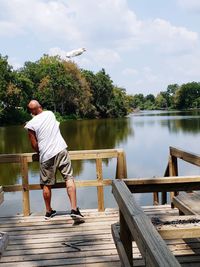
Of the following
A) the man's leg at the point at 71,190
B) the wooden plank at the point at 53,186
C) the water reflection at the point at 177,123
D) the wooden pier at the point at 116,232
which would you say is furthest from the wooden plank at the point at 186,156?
the water reflection at the point at 177,123

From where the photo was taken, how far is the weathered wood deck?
389cm

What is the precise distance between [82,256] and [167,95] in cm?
17579

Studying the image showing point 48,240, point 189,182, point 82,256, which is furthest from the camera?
point 48,240

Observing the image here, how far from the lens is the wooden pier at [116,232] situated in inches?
91.3

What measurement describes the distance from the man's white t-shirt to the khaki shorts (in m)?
0.06

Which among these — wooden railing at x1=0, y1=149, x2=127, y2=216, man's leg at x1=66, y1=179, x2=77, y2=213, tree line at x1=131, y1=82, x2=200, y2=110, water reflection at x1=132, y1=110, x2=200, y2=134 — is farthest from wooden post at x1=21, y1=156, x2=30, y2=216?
tree line at x1=131, y1=82, x2=200, y2=110

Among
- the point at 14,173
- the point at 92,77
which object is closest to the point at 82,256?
the point at 14,173

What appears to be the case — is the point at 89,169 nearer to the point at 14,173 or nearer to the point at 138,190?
the point at 14,173

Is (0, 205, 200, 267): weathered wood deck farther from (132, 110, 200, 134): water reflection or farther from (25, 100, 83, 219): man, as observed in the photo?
(132, 110, 200, 134): water reflection

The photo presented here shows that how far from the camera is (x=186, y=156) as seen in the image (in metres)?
5.34

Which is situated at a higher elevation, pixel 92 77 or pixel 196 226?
pixel 92 77

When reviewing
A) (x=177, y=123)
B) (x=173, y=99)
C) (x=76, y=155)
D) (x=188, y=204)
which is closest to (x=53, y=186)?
(x=76, y=155)

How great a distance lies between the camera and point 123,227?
293 cm

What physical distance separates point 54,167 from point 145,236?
341cm
